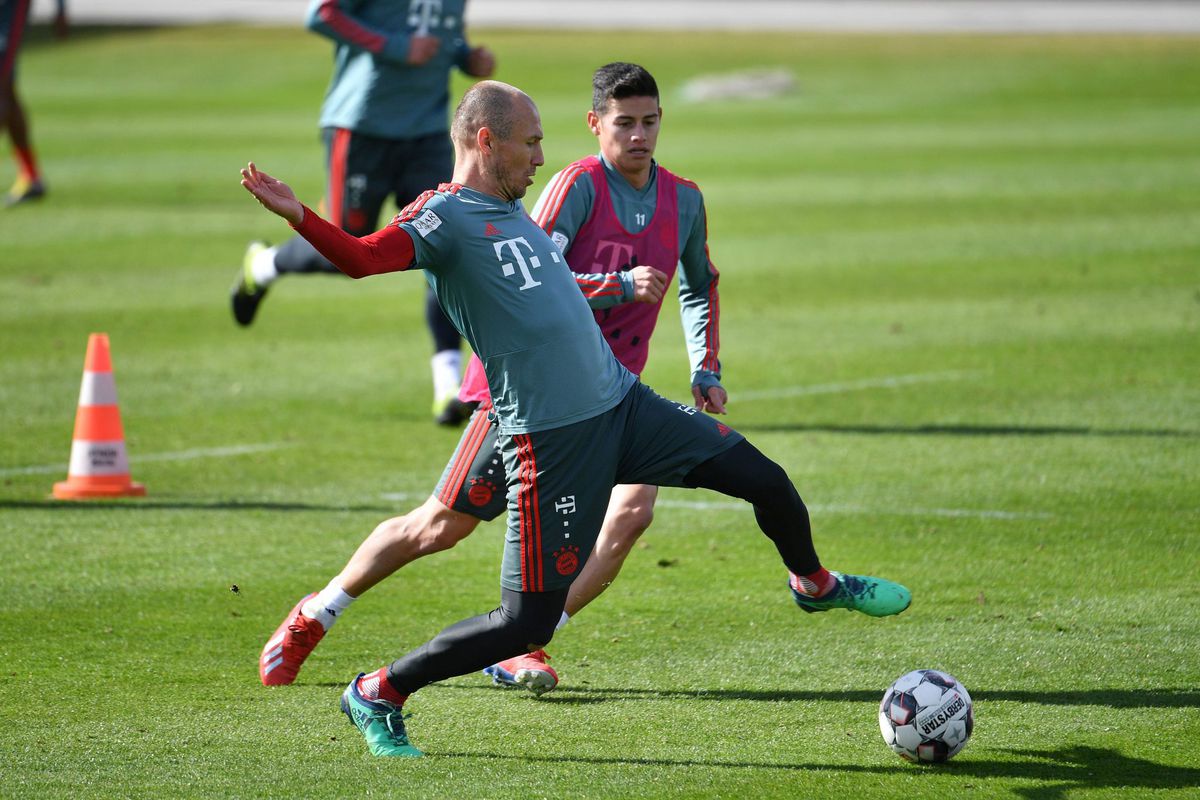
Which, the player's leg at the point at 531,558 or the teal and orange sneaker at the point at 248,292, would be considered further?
the teal and orange sneaker at the point at 248,292

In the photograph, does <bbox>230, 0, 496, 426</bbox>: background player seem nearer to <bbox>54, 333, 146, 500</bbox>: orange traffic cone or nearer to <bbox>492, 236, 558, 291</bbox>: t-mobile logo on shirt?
<bbox>54, 333, 146, 500</bbox>: orange traffic cone

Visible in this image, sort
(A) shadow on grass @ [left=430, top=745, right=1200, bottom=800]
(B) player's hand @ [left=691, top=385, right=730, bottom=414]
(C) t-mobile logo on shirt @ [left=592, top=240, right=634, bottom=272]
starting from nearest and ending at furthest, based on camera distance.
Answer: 1. (A) shadow on grass @ [left=430, top=745, right=1200, bottom=800]
2. (B) player's hand @ [left=691, top=385, right=730, bottom=414]
3. (C) t-mobile logo on shirt @ [left=592, top=240, right=634, bottom=272]

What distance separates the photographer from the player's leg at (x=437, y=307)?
9.98 meters

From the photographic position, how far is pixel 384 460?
9156mm

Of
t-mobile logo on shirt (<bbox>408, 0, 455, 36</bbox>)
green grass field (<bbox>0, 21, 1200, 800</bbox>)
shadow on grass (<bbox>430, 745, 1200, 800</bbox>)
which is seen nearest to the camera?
shadow on grass (<bbox>430, 745, 1200, 800</bbox>)

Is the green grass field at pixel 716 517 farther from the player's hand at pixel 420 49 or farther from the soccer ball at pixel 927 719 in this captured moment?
the player's hand at pixel 420 49

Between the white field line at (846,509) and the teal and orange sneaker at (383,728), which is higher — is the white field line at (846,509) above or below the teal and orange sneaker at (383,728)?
below

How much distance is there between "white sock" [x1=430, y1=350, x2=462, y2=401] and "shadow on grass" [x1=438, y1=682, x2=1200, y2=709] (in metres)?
4.33

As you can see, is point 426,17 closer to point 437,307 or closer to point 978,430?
point 437,307

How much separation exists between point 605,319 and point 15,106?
1356 centimetres

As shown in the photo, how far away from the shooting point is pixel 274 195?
184 inches

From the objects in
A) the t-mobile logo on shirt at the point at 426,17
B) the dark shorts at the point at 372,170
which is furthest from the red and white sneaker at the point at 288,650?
the t-mobile logo on shirt at the point at 426,17

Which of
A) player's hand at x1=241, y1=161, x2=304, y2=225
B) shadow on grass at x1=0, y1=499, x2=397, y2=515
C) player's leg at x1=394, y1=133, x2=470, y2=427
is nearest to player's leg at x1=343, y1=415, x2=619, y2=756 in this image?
player's hand at x1=241, y1=161, x2=304, y2=225

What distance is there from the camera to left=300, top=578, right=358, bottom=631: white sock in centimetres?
584
